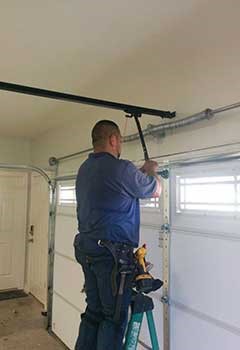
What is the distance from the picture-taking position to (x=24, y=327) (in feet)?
14.2

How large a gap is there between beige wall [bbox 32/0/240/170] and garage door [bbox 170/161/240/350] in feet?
0.77

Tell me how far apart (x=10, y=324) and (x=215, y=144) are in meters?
3.83

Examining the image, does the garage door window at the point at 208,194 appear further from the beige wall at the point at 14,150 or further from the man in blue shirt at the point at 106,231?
the beige wall at the point at 14,150

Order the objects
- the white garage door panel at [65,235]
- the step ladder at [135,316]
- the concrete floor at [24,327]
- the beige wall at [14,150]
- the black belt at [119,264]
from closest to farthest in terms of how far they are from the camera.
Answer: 1. the black belt at [119,264]
2. the step ladder at [135,316]
3. the white garage door panel at [65,235]
4. the concrete floor at [24,327]
5. the beige wall at [14,150]

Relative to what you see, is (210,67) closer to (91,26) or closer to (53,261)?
(91,26)

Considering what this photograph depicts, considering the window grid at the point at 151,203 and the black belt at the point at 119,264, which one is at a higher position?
the window grid at the point at 151,203

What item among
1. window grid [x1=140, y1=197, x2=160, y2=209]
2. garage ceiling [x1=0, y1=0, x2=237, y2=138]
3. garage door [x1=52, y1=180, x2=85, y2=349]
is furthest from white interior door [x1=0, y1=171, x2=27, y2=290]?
window grid [x1=140, y1=197, x2=160, y2=209]

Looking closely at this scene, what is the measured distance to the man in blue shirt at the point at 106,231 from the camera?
1717 millimetres

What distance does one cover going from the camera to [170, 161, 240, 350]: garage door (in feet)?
5.87

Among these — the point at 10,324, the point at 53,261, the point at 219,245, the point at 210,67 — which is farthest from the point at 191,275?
the point at 10,324

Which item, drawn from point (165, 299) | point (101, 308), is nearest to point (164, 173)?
point (165, 299)

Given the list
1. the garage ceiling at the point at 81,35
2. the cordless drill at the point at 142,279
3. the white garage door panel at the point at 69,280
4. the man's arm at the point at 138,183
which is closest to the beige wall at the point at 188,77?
the garage ceiling at the point at 81,35

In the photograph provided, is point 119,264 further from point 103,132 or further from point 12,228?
point 12,228

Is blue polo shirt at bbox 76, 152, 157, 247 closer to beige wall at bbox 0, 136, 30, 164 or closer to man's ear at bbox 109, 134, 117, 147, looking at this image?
man's ear at bbox 109, 134, 117, 147
